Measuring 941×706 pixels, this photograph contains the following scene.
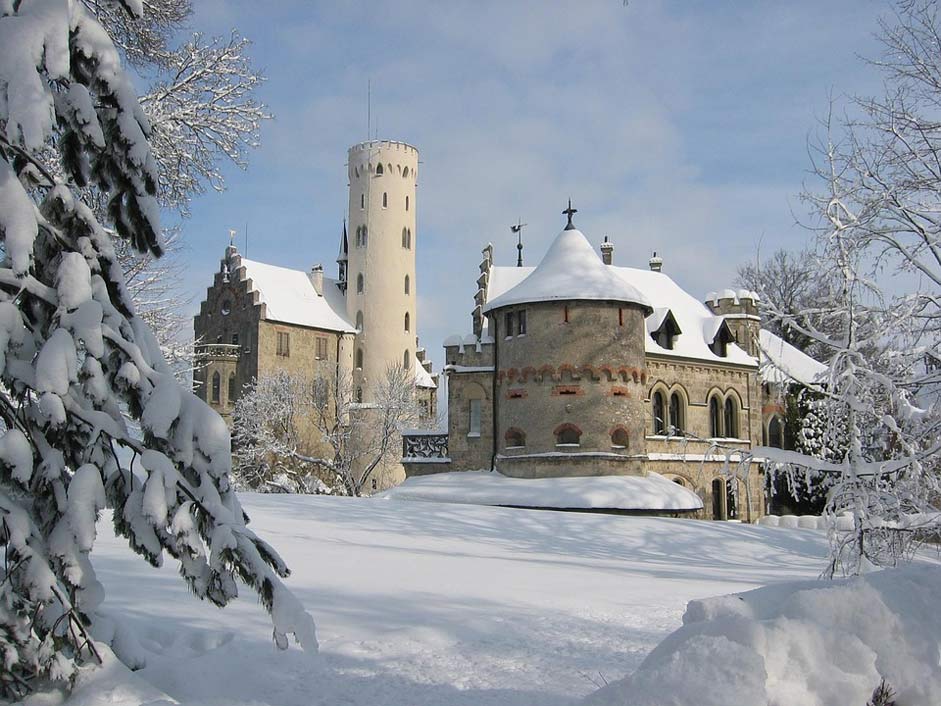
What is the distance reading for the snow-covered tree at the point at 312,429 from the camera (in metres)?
42.7

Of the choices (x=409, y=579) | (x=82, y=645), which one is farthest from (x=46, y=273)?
(x=409, y=579)

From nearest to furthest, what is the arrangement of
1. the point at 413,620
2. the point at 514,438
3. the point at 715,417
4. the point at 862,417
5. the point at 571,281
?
the point at 413,620 < the point at 862,417 < the point at 571,281 < the point at 514,438 < the point at 715,417

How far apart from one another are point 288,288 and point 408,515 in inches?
1480

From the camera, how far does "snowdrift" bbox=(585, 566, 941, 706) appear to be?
3.80m

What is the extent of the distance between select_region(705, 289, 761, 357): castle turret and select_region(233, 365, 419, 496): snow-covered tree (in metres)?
16.4

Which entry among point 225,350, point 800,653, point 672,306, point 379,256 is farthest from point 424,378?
point 800,653

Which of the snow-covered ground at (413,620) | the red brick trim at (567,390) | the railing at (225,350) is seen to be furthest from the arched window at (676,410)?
the railing at (225,350)

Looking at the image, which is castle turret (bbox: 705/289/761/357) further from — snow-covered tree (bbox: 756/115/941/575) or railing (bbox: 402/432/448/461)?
snow-covered tree (bbox: 756/115/941/575)

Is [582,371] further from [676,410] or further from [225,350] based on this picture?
[225,350]

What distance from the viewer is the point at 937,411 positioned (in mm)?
11047

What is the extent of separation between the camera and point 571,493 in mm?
26156

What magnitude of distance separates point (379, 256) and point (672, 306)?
2238 cm

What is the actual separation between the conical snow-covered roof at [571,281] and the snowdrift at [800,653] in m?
23.7

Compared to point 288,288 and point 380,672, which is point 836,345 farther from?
point 288,288
